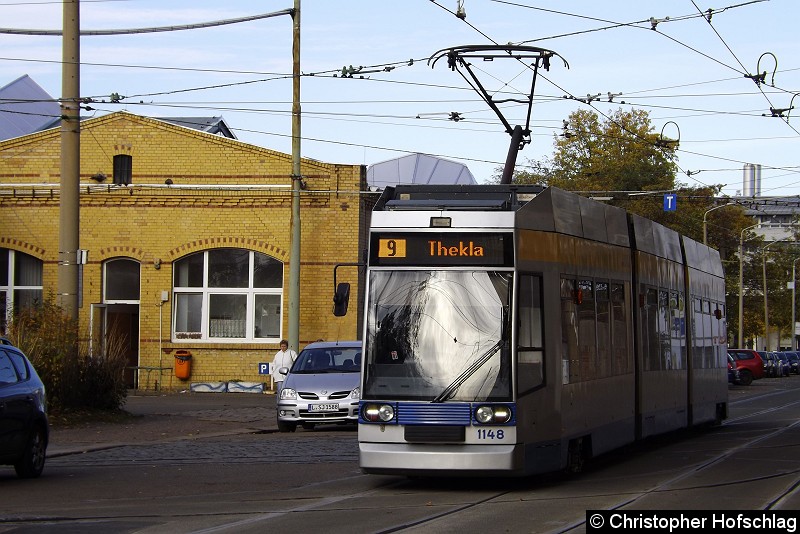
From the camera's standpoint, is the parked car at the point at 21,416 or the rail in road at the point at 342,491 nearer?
the rail in road at the point at 342,491

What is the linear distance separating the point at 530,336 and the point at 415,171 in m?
35.2

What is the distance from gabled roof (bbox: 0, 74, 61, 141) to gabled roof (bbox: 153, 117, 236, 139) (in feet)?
14.3

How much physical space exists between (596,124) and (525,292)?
5367 cm

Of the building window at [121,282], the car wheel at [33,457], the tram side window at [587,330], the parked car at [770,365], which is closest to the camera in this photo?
the tram side window at [587,330]

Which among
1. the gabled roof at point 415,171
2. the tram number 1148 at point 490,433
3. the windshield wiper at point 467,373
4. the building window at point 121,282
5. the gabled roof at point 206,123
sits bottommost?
the tram number 1148 at point 490,433

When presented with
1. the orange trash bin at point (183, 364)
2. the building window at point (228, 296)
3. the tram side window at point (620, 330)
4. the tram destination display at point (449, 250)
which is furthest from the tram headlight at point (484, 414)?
the orange trash bin at point (183, 364)

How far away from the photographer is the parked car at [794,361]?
7499 centimetres

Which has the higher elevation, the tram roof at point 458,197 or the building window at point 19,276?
the building window at point 19,276

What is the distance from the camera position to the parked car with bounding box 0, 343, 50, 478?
13.6 meters

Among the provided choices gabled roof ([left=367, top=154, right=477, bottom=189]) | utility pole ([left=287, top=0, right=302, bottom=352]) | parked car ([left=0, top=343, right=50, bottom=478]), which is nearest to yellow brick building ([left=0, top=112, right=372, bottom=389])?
utility pole ([left=287, top=0, right=302, bottom=352])

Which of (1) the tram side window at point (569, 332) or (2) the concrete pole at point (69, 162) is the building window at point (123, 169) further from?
(1) the tram side window at point (569, 332)

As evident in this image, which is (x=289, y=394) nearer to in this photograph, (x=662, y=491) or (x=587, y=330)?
(x=587, y=330)

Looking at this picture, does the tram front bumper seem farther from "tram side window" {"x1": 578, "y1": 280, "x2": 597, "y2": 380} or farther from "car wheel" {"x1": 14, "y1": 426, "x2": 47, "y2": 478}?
→ "car wheel" {"x1": 14, "y1": 426, "x2": 47, "y2": 478}

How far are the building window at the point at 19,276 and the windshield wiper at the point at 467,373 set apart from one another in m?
26.9
